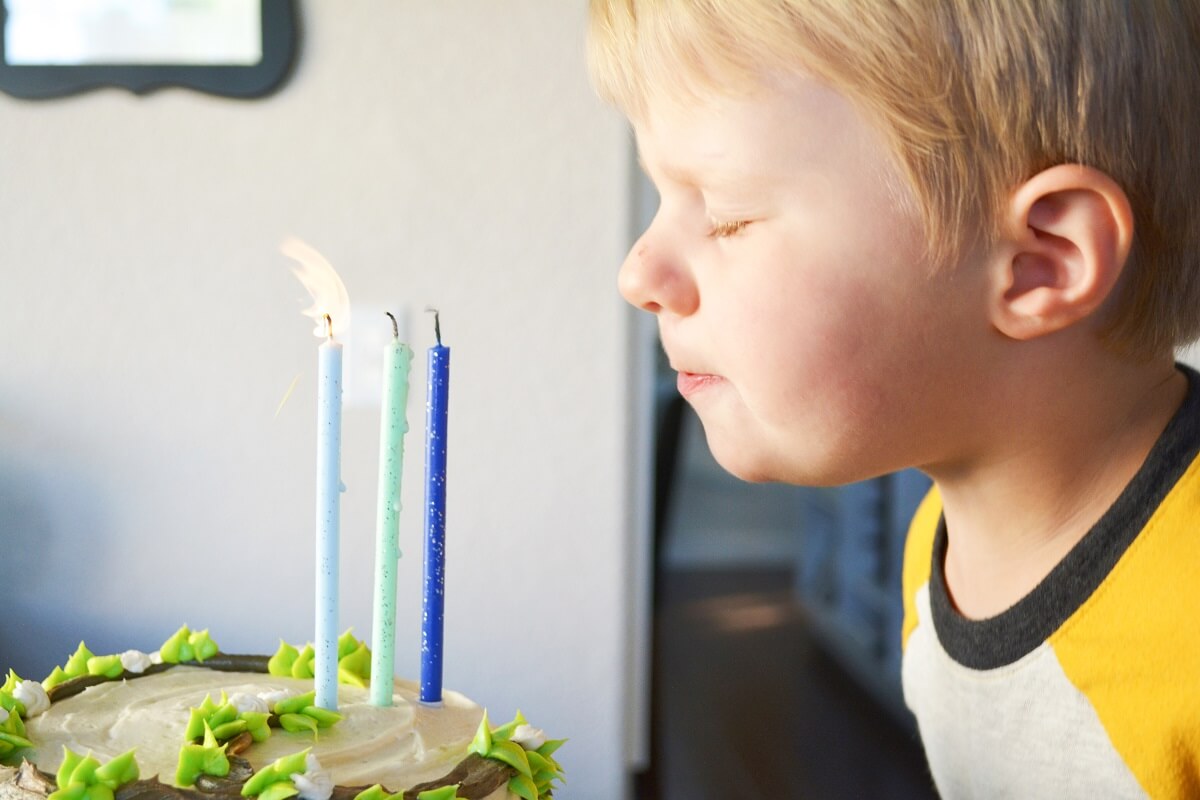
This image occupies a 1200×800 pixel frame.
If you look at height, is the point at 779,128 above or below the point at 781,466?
above

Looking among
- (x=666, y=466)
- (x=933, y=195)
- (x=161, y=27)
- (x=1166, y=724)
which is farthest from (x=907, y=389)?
(x=666, y=466)

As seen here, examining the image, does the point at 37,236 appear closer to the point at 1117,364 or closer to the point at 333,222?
the point at 333,222

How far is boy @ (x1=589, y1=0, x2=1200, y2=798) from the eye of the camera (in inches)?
23.9

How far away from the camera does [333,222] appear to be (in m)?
1.40

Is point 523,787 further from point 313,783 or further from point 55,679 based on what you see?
point 55,679

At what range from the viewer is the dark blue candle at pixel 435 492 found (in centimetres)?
58

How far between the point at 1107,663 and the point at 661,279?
35cm

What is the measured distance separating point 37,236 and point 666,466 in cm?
133

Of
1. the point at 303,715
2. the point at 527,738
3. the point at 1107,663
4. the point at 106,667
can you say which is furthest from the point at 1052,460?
the point at 106,667

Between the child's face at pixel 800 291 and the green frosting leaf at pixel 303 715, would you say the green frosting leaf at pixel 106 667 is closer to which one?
the green frosting leaf at pixel 303 715

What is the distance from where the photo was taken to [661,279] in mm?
667

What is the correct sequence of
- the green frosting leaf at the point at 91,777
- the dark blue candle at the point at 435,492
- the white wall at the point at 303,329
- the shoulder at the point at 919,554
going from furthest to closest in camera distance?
the white wall at the point at 303,329
the shoulder at the point at 919,554
the dark blue candle at the point at 435,492
the green frosting leaf at the point at 91,777

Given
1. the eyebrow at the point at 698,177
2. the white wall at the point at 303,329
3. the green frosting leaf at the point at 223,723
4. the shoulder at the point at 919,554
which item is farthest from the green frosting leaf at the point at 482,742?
the white wall at the point at 303,329

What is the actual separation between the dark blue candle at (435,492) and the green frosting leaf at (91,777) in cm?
16
